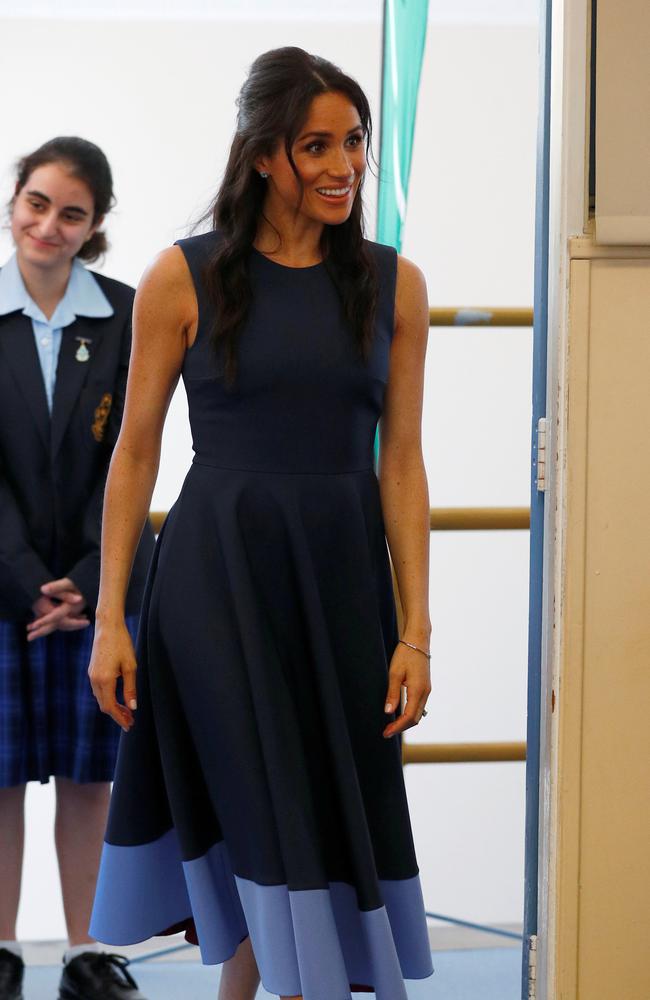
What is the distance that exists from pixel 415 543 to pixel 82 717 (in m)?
0.70

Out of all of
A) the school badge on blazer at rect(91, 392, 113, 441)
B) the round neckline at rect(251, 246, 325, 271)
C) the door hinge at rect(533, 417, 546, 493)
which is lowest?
the door hinge at rect(533, 417, 546, 493)

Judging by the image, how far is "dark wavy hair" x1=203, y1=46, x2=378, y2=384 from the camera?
158cm

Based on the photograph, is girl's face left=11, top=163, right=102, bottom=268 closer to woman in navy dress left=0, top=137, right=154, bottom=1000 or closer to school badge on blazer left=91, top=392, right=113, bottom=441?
woman in navy dress left=0, top=137, right=154, bottom=1000

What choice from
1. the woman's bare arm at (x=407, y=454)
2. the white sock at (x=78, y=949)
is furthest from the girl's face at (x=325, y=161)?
the white sock at (x=78, y=949)

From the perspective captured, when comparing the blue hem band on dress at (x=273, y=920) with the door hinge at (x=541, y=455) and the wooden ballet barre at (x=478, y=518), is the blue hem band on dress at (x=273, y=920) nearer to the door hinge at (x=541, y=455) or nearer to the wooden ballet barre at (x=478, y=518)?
the door hinge at (x=541, y=455)

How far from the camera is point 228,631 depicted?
161 cm

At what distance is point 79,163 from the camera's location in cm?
209

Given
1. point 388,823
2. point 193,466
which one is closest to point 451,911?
point 388,823

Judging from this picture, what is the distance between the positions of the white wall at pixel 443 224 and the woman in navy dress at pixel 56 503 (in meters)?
2.00

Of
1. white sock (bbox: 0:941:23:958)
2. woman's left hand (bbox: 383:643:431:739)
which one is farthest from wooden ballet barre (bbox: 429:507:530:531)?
white sock (bbox: 0:941:23:958)

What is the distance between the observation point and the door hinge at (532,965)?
1854 mm

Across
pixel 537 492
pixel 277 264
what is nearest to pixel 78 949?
pixel 537 492

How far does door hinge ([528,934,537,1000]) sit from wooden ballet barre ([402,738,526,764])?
43 centimetres

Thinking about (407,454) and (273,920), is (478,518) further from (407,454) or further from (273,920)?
(273,920)
